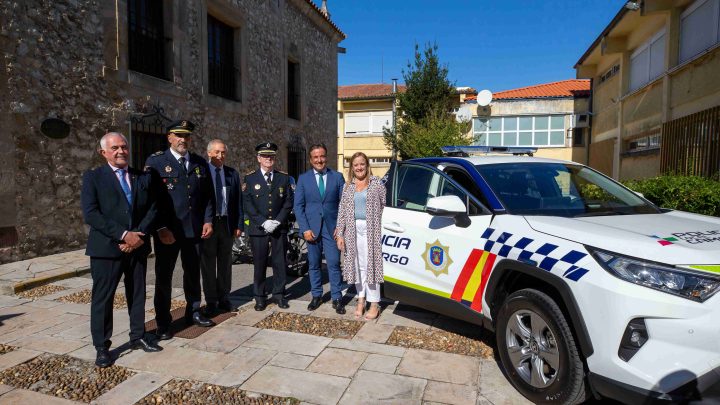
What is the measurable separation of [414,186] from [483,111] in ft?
74.7

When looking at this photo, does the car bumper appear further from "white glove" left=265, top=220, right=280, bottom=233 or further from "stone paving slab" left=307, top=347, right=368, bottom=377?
"white glove" left=265, top=220, right=280, bottom=233

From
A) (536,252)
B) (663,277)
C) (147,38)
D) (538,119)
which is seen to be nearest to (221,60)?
(147,38)

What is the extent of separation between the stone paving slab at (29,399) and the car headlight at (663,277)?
351 centimetres

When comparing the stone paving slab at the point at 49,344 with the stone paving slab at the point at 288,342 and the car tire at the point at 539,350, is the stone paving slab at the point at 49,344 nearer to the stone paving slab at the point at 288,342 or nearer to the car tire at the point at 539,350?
the stone paving slab at the point at 288,342

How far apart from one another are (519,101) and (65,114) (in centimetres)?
2300

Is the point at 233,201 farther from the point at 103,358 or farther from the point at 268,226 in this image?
the point at 103,358

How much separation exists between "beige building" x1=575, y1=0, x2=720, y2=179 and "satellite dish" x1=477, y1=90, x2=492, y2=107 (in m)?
6.09

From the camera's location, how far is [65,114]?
24.6 feet

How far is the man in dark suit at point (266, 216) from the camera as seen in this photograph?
16.4ft

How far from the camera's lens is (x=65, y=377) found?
335 cm

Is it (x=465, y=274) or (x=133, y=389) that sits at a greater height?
(x=465, y=274)

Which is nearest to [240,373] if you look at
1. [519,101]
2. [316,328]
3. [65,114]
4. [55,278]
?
[316,328]

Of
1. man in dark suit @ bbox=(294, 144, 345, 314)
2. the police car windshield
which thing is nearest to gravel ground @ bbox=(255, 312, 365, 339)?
man in dark suit @ bbox=(294, 144, 345, 314)

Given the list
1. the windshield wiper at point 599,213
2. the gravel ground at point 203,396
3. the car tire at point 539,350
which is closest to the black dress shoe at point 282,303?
the gravel ground at point 203,396
